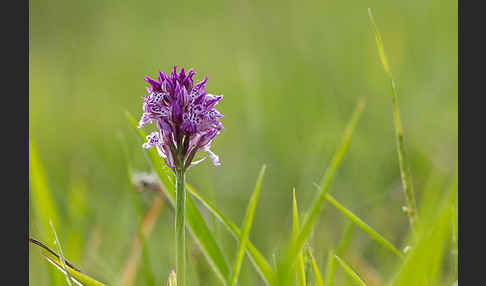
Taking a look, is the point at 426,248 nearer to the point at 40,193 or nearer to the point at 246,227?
the point at 246,227

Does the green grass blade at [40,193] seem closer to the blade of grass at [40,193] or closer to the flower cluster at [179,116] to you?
the blade of grass at [40,193]

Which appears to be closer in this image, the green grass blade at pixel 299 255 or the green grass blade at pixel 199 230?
the green grass blade at pixel 299 255

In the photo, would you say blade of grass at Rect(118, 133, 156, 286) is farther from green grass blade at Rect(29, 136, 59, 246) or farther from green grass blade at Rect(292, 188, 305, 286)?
green grass blade at Rect(292, 188, 305, 286)

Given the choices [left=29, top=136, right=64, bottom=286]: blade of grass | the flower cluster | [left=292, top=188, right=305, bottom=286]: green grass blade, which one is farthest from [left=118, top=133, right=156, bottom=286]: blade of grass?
[left=292, top=188, right=305, bottom=286]: green grass blade

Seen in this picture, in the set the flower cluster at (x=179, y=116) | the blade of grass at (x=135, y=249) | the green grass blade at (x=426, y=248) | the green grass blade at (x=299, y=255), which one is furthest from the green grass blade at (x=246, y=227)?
the blade of grass at (x=135, y=249)

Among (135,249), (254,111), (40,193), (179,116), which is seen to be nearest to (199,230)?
(179,116)

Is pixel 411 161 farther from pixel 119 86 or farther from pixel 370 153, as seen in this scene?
pixel 119 86
